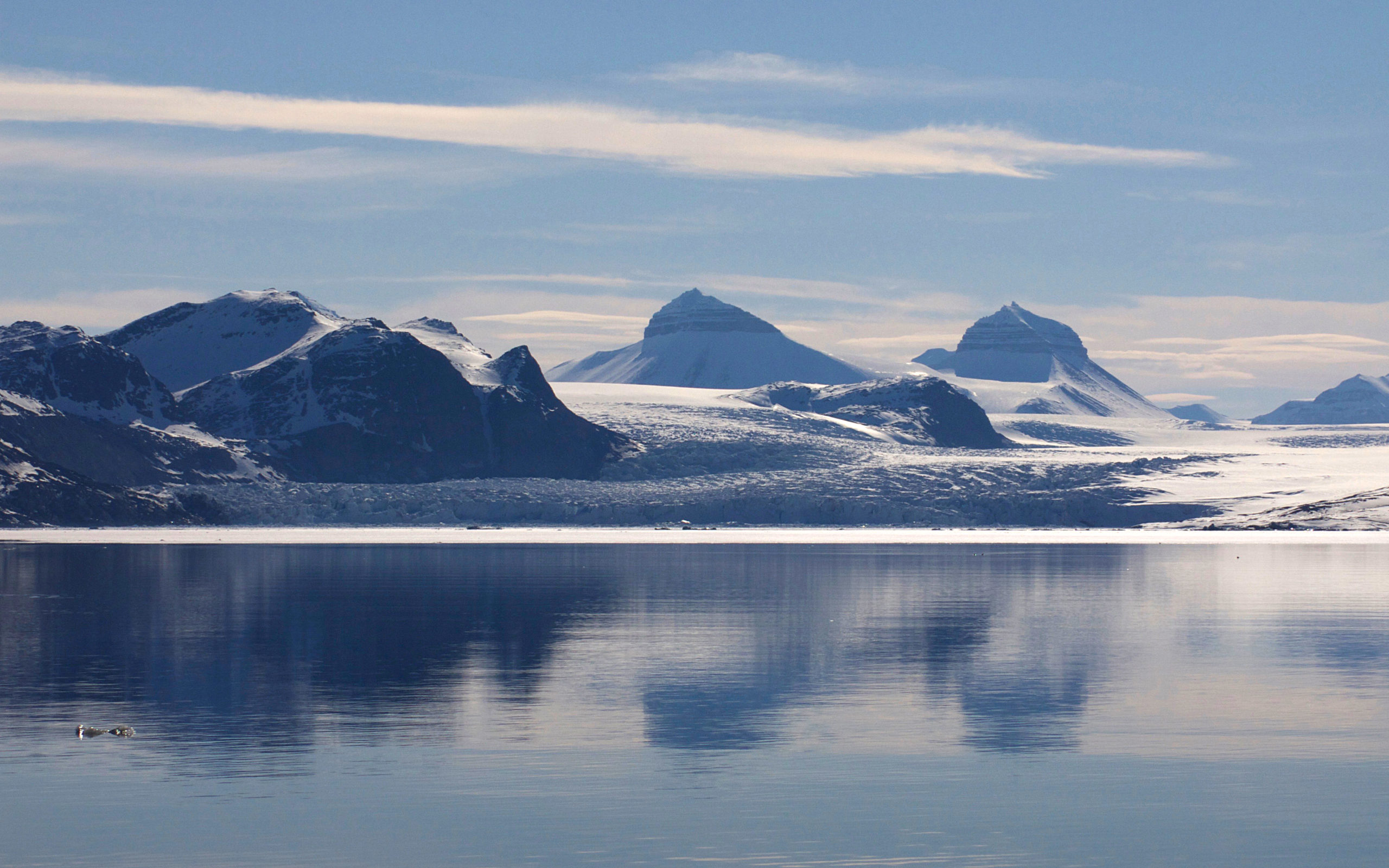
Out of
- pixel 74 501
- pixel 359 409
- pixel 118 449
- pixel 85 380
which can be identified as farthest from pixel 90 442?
pixel 359 409

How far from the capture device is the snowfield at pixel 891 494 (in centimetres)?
11556

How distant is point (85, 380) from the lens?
150 metres

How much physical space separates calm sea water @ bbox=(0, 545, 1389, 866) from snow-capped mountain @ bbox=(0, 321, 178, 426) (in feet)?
370

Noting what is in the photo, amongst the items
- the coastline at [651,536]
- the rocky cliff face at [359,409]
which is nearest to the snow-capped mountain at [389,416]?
the rocky cliff face at [359,409]

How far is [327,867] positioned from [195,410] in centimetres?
16193

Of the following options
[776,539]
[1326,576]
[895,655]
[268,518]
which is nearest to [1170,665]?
[895,655]

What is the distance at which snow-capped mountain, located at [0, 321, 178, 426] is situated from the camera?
148m

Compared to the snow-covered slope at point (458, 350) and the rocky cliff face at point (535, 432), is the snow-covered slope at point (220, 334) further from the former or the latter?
the rocky cliff face at point (535, 432)

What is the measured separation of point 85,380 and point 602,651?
13425 cm

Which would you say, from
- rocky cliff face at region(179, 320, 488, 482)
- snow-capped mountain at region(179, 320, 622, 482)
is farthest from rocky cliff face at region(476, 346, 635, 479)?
rocky cliff face at region(179, 320, 488, 482)

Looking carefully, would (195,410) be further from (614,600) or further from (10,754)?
(10,754)

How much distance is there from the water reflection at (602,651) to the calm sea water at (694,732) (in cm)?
13

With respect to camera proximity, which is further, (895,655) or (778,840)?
(895,655)

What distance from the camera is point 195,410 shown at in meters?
167
